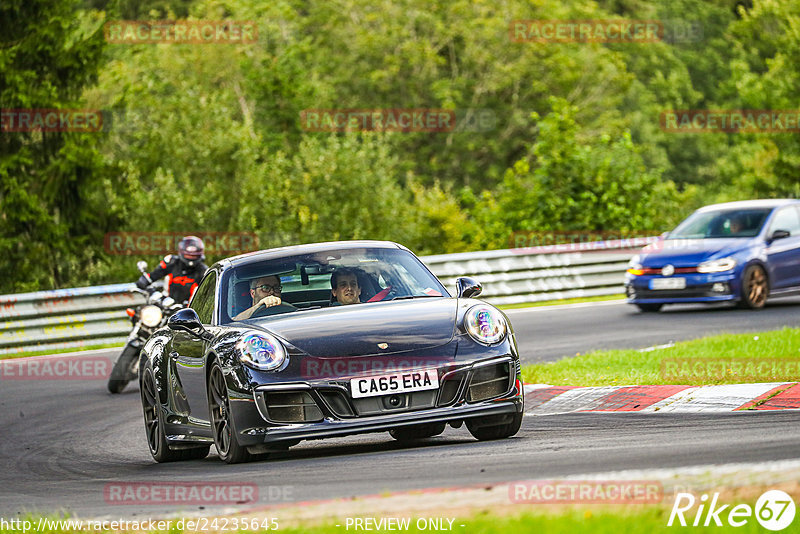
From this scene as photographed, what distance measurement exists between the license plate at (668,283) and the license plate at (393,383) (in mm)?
→ 12321

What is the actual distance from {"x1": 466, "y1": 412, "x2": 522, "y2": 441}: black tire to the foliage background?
2084 cm

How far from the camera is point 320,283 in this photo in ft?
31.0

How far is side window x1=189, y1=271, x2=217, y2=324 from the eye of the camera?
31.5 ft

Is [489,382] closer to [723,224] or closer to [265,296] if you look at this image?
[265,296]

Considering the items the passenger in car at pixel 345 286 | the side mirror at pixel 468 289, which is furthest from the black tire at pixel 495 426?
the passenger in car at pixel 345 286

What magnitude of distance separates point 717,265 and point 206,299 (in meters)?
11.4

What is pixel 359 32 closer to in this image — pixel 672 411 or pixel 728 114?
pixel 728 114

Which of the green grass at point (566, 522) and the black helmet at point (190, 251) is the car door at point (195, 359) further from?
the black helmet at point (190, 251)

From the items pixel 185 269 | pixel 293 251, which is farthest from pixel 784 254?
pixel 293 251

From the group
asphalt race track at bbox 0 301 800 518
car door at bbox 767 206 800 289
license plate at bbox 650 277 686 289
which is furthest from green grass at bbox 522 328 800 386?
car door at bbox 767 206 800 289

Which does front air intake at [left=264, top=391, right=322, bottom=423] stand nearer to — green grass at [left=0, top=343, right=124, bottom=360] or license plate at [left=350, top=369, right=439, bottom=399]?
license plate at [left=350, top=369, right=439, bottom=399]

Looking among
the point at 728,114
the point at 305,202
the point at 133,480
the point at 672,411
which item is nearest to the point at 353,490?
the point at 133,480

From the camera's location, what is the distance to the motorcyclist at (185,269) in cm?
1518

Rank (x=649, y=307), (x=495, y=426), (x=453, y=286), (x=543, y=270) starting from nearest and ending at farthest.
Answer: (x=495, y=426), (x=649, y=307), (x=453, y=286), (x=543, y=270)
